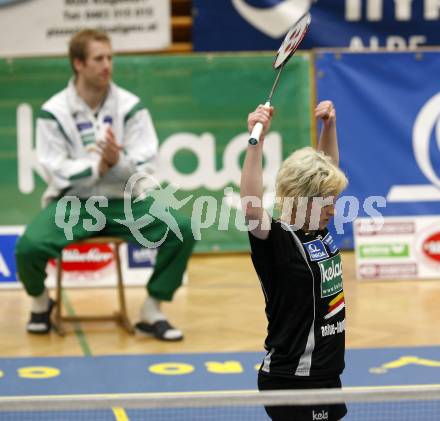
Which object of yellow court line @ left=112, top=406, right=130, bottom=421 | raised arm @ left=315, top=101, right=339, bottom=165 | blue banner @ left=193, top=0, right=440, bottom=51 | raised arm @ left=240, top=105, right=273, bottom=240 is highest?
blue banner @ left=193, top=0, right=440, bottom=51

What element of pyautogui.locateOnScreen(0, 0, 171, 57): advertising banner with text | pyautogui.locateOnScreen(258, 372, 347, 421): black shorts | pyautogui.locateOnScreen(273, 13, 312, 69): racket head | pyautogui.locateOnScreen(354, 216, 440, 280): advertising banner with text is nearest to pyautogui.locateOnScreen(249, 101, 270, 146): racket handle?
pyautogui.locateOnScreen(273, 13, 312, 69): racket head

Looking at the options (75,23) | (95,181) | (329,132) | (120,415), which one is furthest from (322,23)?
(329,132)

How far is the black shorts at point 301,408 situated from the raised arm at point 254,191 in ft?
1.68

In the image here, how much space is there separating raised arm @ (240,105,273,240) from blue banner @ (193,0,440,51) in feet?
22.6

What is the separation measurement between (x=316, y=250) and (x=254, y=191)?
0.33 m

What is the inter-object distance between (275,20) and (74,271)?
375 centimetres

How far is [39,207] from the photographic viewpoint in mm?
8570

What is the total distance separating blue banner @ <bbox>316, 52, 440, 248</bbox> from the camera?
28.0ft

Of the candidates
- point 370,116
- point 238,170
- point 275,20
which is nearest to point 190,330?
point 238,170

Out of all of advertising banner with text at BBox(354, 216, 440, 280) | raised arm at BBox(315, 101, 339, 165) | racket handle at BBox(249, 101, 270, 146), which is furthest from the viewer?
advertising banner with text at BBox(354, 216, 440, 280)

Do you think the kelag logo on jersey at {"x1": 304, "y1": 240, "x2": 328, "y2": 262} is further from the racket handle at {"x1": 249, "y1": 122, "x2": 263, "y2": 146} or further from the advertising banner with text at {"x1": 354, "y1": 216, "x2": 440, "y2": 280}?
the advertising banner with text at {"x1": 354, "y1": 216, "x2": 440, "y2": 280}

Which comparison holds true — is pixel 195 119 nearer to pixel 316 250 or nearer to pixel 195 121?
pixel 195 121

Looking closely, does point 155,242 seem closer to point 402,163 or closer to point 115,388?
point 115,388

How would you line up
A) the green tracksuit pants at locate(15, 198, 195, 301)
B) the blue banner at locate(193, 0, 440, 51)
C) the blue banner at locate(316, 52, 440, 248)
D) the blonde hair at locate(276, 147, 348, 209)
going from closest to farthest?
the blonde hair at locate(276, 147, 348, 209) < the green tracksuit pants at locate(15, 198, 195, 301) < the blue banner at locate(316, 52, 440, 248) < the blue banner at locate(193, 0, 440, 51)
